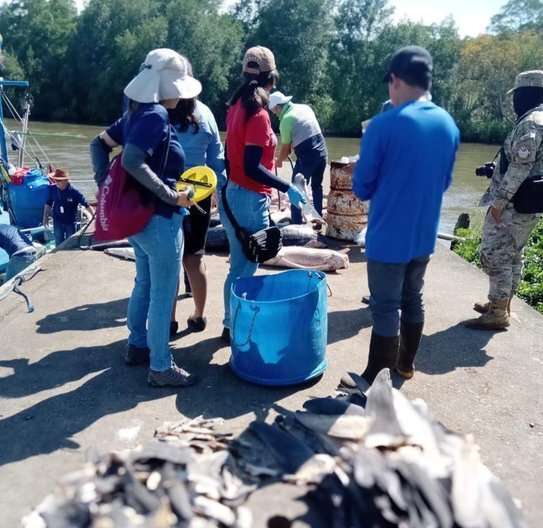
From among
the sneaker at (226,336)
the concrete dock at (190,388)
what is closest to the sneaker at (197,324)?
the concrete dock at (190,388)

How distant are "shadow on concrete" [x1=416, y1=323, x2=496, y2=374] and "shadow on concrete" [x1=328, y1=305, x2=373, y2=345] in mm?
529

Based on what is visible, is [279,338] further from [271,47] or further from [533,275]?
[271,47]

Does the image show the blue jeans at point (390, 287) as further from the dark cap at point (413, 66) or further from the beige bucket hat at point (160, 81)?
the beige bucket hat at point (160, 81)

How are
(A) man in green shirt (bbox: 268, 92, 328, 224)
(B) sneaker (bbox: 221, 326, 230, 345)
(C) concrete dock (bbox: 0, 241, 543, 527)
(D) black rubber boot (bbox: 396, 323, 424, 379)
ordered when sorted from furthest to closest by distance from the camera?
1. (A) man in green shirt (bbox: 268, 92, 328, 224)
2. (B) sneaker (bbox: 221, 326, 230, 345)
3. (D) black rubber boot (bbox: 396, 323, 424, 379)
4. (C) concrete dock (bbox: 0, 241, 543, 527)

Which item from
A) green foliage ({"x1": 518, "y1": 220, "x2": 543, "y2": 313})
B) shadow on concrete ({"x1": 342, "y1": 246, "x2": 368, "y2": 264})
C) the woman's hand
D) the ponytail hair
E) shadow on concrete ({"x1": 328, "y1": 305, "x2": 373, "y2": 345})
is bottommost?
green foliage ({"x1": 518, "y1": 220, "x2": 543, "y2": 313})

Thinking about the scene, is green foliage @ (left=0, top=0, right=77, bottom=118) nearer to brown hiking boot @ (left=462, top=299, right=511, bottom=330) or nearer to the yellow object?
the yellow object

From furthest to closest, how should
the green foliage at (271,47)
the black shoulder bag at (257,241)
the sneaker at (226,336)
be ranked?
the green foliage at (271,47) < the sneaker at (226,336) < the black shoulder bag at (257,241)

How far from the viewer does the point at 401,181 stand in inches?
129

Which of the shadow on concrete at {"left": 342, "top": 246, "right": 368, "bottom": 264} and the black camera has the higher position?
the black camera

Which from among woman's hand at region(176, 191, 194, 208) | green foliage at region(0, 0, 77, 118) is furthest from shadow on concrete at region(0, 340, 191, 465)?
green foliage at region(0, 0, 77, 118)

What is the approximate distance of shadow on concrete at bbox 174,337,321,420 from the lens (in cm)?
355

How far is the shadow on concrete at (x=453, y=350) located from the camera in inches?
168

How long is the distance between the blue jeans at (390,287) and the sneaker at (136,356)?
1553 mm

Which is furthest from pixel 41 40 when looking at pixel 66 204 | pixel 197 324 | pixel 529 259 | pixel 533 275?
pixel 197 324
